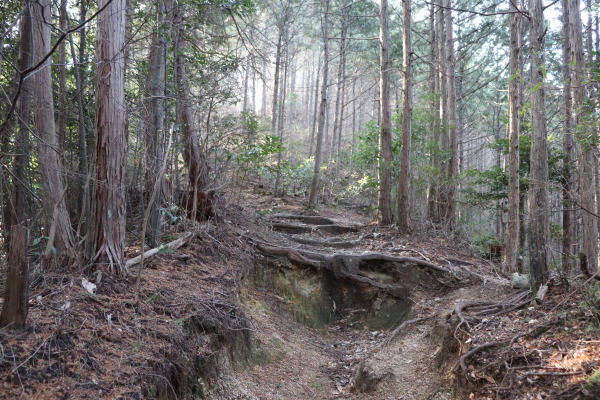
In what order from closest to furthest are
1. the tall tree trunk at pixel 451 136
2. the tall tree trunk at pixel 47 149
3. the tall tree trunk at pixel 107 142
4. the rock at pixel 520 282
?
the tall tree trunk at pixel 107 142 < the tall tree trunk at pixel 47 149 < the rock at pixel 520 282 < the tall tree trunk at pixel 451 136

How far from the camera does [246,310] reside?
22.2 ft

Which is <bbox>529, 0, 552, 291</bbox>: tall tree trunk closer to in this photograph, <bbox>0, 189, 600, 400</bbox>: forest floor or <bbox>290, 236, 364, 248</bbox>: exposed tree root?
<bbox>0, 189, 600, 400</bbox>: forest floor

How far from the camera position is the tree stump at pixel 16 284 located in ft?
10.4

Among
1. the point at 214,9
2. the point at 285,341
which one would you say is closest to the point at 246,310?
the point at 285,341

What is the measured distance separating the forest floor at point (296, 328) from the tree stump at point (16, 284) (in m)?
0.15

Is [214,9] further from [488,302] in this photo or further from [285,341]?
[488,302]

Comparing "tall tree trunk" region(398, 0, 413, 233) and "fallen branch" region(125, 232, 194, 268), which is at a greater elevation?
"tall tree trunk" region(398, 0, 413, 233)

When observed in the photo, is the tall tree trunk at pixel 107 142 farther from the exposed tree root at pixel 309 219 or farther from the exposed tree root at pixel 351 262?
the exposed tree root at pixel 309 219

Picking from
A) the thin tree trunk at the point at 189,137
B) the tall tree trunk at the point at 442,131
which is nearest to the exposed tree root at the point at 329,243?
the thin tree trunk at the point at 189,137

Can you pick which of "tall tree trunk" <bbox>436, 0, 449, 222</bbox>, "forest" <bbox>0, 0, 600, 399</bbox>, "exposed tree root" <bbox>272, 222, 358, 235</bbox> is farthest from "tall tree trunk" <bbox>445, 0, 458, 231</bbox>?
"exposed tree root" <bbox>272, 222, 358, 235</bbox>

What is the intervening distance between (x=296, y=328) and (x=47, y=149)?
517 cm

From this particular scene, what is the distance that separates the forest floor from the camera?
11.1 ft

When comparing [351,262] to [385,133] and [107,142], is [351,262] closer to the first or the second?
[385,133]

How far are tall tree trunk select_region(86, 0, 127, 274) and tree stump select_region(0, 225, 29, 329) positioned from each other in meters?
1.38
